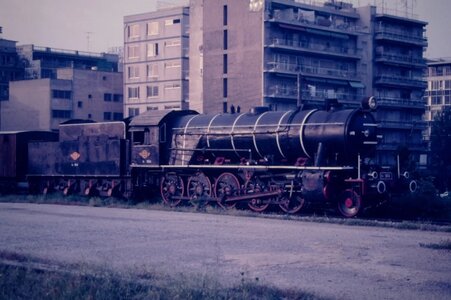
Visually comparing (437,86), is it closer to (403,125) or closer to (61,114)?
(403,125)

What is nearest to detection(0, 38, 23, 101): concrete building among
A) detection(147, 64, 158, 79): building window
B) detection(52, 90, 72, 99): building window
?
detection(52, 90, 72, 99): building window

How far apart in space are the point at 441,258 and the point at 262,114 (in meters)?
13.3

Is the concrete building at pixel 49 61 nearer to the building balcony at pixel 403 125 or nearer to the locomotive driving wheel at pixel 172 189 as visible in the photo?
the building balcony at pixel 403 125

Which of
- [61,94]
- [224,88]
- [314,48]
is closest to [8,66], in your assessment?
[61,94]

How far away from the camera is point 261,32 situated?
64812mm

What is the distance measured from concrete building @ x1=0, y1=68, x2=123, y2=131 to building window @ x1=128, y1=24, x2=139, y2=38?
6372 millimetres

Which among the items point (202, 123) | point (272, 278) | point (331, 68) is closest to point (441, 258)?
point (272, 278)

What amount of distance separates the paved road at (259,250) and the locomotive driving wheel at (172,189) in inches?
224

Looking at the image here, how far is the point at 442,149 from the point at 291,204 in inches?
2154

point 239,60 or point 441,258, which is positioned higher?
point 239,60

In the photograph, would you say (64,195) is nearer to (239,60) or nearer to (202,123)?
(202,123)

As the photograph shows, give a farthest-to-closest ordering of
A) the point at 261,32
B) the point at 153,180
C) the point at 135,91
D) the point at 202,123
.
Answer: the point at 135,91, the point at 261,32, the point at 153,180, the point at 202,123

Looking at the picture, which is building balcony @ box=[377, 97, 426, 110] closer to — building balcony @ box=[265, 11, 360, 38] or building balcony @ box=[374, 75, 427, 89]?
building balcony @ box=[374, 75, 427, 89]

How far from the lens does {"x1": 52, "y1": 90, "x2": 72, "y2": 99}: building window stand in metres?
81.3
